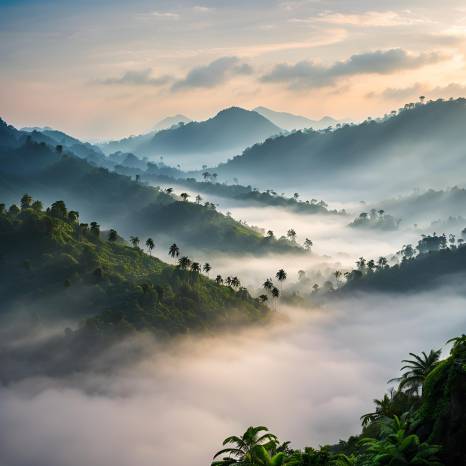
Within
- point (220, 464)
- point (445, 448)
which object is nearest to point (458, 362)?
point (445, 448)


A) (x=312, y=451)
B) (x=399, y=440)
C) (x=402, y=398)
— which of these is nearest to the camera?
(x=399, y=440)

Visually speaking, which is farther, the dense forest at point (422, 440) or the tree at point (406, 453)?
the dense forest at point (422, 440)

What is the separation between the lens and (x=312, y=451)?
48.3 metres

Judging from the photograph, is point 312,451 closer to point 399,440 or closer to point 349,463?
point 349,463

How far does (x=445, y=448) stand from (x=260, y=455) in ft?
58.6

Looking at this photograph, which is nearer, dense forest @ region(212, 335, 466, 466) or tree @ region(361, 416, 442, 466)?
tree @ region(361, 416, 442, 466)

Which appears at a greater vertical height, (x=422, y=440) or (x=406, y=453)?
(x=422, y=440)

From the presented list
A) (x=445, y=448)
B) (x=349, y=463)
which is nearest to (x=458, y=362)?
(x=445, y=448)

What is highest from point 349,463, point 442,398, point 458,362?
point 458,362

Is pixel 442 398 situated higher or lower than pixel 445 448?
higher

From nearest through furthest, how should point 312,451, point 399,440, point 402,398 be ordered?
point 399,440, point 312,451, point 402,398

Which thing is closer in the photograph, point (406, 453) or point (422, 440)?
point (406, 453)

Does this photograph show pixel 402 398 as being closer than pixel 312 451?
No

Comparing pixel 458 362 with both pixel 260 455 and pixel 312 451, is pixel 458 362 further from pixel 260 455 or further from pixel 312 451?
pixel 260 455
